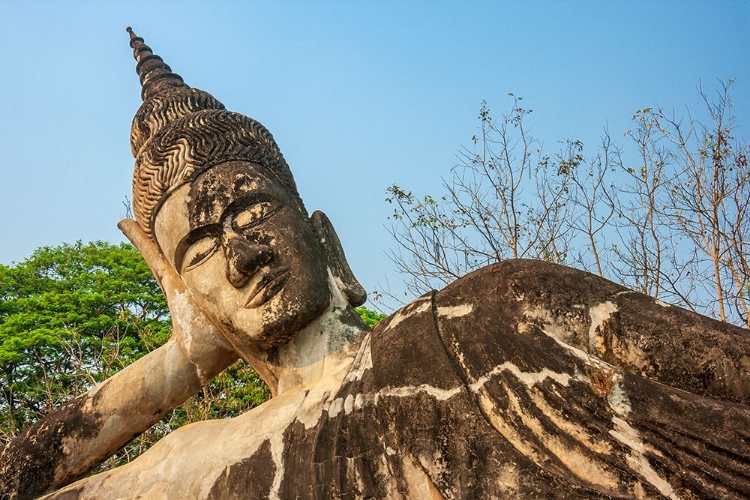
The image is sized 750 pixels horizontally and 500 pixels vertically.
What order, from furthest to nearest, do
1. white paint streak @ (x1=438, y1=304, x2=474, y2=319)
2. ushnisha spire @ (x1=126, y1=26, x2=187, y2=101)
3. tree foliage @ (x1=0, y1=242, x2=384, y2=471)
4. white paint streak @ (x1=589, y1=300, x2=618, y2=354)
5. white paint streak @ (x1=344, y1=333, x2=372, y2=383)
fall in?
tree foliage @ (x1=0, y1=242, x2=384, y2=471)
ushnisha spire @ (x1=126, y1=26, x2=187, y2=101)
white paint streak @ (x1=344, y1=333, x2=372, y2=383)
white paint streak @ (x1=438, y1=304, x2=474, y2=319)
white paint streak @ (x1=589, y1=300, x2=618, y2=354)

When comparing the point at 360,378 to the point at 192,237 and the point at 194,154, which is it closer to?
the point at 192,237

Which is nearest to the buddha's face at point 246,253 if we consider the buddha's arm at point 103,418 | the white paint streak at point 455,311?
the buddha's arm at point 103,418

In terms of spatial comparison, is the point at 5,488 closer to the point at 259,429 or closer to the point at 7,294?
the point at 259,429

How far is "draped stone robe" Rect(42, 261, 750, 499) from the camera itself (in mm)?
2305

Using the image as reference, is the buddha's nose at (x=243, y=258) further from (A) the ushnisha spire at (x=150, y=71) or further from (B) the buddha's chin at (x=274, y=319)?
(A) the ushnisha spire at (x=150, y=71)

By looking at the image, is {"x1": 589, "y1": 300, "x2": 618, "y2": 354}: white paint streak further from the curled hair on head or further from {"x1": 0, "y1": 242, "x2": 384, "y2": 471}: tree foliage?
{"x1": 0, "y1": 242, "x2": 384, "y2": 471}: tree foliage

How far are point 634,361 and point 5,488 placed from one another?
2701 mm

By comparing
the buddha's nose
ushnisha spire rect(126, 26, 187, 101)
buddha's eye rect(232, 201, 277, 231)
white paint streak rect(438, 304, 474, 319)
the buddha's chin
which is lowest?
white paint streak rect(438, 304, 474, 319)

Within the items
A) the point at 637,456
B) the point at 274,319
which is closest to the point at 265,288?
the point at 274,319

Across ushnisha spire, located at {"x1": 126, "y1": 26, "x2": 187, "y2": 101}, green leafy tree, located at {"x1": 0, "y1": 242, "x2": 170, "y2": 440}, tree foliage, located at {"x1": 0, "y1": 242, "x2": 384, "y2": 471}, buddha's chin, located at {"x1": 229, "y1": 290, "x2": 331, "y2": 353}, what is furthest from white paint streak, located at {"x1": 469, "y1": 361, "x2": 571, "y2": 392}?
green leafy tree, located at {"x1": 0, "y1": 242, "x2": 170, "y2": 440}

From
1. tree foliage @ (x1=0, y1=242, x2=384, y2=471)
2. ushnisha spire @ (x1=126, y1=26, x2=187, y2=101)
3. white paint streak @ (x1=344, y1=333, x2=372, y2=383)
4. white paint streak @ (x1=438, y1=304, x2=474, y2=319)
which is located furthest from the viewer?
tree foliage @ (x1=0, y1=242, x2=384, y2=471)

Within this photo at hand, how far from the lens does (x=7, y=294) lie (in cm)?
1463

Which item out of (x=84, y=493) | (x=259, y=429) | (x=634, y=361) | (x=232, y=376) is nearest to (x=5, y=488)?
(x=84, y=493)

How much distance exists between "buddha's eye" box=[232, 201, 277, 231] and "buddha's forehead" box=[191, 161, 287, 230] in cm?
6
